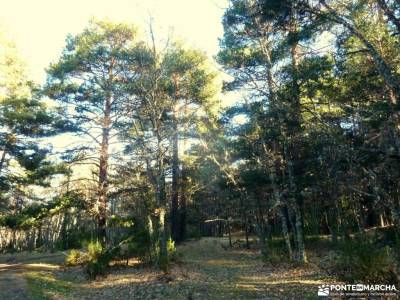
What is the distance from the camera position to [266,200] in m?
22.0

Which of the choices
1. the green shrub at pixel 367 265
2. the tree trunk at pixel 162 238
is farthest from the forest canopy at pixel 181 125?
the green shrub at pixel 367 265

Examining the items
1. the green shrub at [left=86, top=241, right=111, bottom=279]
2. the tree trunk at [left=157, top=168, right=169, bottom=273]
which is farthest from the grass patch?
the tree trunk at [left=157, top=168, right=169, bottom=273]

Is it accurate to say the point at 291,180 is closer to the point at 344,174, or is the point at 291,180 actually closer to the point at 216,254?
the point at 344,174

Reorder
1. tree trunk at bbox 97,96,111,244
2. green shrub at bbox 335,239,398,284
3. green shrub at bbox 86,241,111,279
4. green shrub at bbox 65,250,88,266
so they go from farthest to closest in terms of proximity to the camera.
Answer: tree trunk at bbox 97,96,111,244 → green shrub at bbox 65,250,88,266 → green shrub at bbox 86,241,111,279 → green shrub at bbox 335,239,398,284

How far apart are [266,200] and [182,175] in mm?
5825

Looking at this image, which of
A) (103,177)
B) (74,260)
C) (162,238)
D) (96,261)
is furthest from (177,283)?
(103,177)

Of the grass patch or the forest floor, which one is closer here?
the forest floor

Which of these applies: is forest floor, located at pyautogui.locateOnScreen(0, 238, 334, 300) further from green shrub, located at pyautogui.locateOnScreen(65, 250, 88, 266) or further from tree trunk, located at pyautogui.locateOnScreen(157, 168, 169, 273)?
green shrub, located at pyautogui.locateOnScreen(65, 250, 88, 266)

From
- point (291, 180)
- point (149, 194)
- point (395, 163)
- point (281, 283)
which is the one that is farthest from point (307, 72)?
point (149, 194)

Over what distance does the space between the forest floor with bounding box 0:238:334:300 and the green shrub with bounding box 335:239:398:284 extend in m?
1.12

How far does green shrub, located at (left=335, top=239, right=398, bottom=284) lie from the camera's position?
19.5ft

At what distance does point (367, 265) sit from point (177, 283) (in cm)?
599

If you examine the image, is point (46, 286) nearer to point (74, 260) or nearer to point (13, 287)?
point (13, 287)

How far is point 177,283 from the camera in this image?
34.6ft
